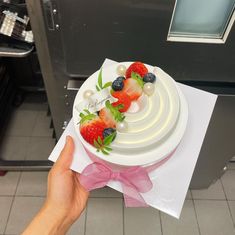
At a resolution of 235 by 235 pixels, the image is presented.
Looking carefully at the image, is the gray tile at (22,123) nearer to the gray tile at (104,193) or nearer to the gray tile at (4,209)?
the gray tile at (4,209)

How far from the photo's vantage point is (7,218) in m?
1.12

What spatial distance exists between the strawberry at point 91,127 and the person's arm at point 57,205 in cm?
13

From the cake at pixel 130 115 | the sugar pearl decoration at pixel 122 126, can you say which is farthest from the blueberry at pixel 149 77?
the sugar pearl decoration at pixel 122 126

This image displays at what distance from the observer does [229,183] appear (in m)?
1.25

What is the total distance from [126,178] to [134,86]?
189 mm

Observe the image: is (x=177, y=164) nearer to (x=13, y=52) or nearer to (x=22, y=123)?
(x=13, y=52)

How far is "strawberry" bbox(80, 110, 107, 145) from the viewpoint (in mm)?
478

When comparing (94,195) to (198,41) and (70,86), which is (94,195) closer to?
(70,86)

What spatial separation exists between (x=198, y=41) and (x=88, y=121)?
0.96 feet

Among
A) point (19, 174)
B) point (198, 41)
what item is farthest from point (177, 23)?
point (19, 174)

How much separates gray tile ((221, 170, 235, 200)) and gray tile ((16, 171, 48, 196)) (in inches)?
33.7

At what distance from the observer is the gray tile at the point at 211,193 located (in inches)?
47.8

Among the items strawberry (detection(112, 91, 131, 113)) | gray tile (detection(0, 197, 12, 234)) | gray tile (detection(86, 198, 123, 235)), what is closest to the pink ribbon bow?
strawberry (detection(112, 91, 131, 113))

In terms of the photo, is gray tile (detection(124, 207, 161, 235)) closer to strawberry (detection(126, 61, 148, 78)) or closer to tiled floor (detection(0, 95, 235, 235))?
tiled floor (detection(0, 95, 235, 235))
